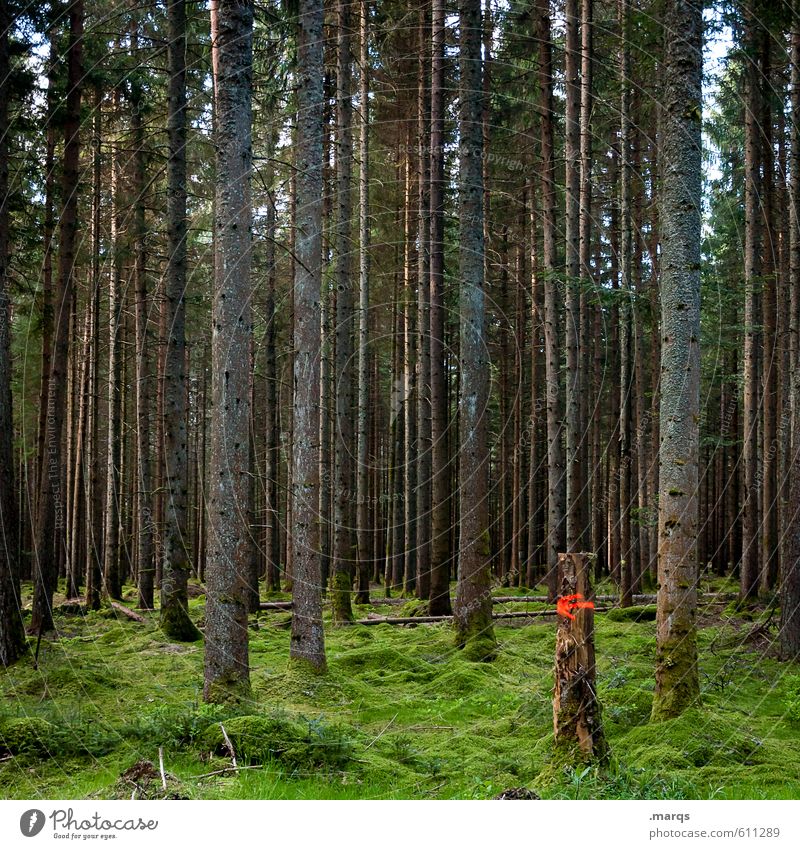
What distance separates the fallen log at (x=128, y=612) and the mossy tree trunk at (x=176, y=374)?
3046 mm

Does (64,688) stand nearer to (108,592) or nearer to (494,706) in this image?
(494,706)

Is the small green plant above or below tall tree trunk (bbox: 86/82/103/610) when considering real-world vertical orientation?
below

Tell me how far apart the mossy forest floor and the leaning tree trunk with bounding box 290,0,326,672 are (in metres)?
0.94

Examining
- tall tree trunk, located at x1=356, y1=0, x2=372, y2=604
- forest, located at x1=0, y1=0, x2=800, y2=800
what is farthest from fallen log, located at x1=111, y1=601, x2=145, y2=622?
tall tree trunk, located at x1=356, y1=0, x2=372, y2=604

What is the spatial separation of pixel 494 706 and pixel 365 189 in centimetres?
1434

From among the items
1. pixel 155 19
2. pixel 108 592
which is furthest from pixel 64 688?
pixel 155 19

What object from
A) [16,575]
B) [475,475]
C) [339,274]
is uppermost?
[339,274]

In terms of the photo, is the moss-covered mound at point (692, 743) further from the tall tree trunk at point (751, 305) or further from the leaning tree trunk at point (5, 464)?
the tall tree trunk at point (751, 305)

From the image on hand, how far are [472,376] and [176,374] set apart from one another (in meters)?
5.71

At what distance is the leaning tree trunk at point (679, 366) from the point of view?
8.34 m

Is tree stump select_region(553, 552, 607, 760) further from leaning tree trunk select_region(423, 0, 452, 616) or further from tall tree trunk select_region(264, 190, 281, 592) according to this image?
tall tree trunk select_region(264, 190, 281, 592)

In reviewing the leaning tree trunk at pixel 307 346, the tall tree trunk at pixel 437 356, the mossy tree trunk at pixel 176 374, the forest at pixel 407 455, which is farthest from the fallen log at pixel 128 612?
the leaning tree trunk at pixel 307 346

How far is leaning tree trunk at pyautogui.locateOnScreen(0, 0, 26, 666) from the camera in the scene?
1109 centimetres
